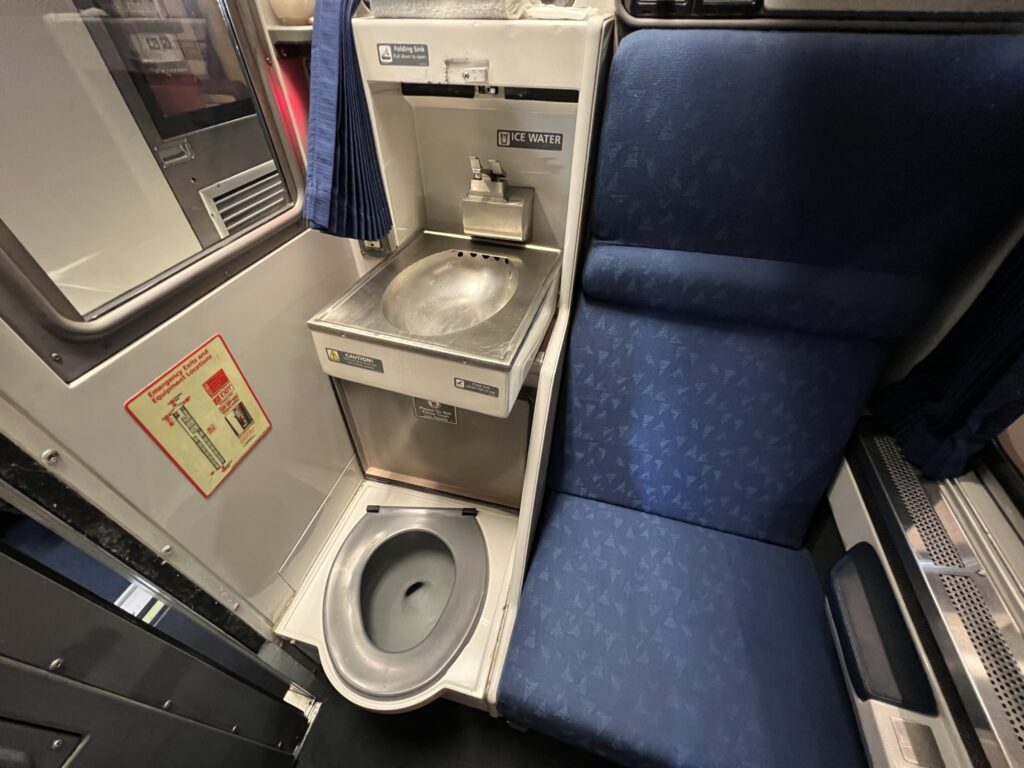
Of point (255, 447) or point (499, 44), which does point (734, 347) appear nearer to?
point (499, 44)

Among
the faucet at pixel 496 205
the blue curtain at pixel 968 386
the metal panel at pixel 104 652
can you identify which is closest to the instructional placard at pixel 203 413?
the metal panel at pixel 104 652

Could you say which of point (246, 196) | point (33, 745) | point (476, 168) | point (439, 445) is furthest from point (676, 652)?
point (246, 196)

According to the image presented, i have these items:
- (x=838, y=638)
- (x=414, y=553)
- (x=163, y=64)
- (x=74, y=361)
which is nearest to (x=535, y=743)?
(x=414, y=553)

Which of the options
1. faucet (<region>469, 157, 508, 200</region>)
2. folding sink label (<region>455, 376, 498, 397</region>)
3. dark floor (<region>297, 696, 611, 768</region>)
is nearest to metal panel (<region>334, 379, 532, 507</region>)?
folding sink label (<region>455, 376, 498, 397</region>)

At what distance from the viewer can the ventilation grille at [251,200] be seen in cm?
95

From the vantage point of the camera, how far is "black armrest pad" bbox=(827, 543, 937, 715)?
0.73m

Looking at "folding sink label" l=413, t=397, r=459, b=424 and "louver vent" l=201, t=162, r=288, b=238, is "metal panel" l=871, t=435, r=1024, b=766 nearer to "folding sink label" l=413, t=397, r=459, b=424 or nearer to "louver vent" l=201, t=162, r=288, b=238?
"folding sink label" l=413, t=397, r=459, b=424

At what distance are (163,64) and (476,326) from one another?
A: 855 mm

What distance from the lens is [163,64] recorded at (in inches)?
34.8

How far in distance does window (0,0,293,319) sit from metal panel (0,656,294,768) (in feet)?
1.68

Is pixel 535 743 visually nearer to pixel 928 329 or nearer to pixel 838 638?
pixel 838 638

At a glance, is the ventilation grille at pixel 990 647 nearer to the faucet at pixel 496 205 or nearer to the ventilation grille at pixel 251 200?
the faucet at pixel 496 205

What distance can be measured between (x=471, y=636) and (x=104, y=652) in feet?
2.44

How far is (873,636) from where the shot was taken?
2.64 feet
